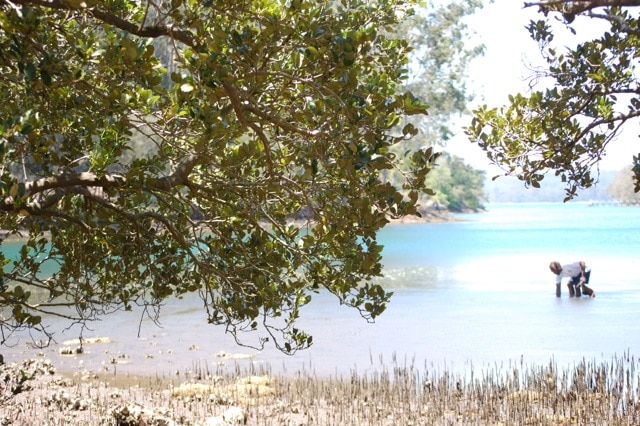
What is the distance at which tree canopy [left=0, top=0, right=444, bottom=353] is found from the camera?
182 inches

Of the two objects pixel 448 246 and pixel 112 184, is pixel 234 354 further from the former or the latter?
pixel 448 246

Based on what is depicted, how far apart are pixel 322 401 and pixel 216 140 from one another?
16.9 ft

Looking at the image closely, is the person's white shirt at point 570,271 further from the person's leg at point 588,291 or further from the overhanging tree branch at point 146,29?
the overhanging tree branch at point 146,29

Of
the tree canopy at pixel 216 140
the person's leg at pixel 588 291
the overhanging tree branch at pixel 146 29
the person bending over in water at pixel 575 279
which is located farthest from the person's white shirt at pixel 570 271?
the overhanging tree branch at pixel 146 29

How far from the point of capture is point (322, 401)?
9648 mm

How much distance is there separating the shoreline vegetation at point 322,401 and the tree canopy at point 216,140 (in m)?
2.00

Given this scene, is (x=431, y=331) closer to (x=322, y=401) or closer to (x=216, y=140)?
(x=322, y=401)

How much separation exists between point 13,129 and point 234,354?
32.6 ft

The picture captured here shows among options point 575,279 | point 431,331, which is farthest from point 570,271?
point 431,331

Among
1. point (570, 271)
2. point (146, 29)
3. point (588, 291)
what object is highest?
point (146, 29)

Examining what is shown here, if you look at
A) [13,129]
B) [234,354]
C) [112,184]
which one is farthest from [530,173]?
[234,354]

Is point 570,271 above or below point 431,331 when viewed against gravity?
above

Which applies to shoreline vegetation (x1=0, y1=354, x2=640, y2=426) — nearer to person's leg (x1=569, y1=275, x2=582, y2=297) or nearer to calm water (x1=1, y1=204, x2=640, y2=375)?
calm water (x1=1, y1=204, x2=640, y2=375)

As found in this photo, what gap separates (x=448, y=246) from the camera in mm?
43812
